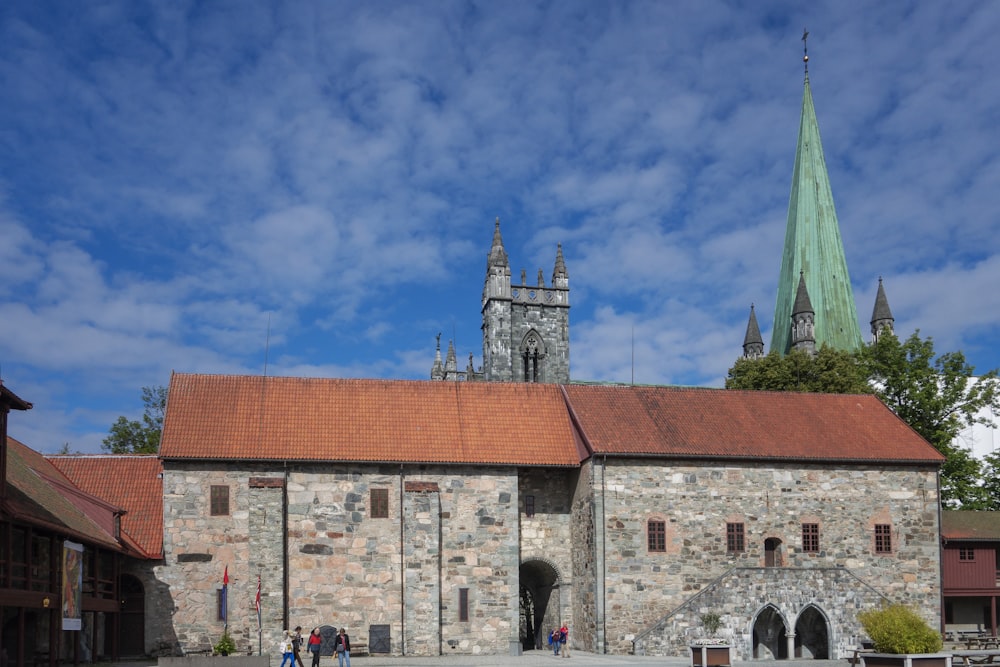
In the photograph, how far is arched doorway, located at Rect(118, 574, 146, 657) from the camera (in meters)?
37.8

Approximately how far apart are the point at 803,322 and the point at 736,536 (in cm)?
5374

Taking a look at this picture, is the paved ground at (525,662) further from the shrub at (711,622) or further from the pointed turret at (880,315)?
the pointed turret at (880,315)

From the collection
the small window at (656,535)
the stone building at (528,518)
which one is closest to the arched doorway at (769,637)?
the stone building at (528,518)

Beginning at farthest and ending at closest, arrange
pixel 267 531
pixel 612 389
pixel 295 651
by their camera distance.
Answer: pixel 612 389 < pixel 267 531 < pixel 295 651

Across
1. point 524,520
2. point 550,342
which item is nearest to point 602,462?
point 524,520

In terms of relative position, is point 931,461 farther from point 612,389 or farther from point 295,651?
point 295,651

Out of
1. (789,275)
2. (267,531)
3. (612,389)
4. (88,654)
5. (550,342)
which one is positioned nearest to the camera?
(88,654)

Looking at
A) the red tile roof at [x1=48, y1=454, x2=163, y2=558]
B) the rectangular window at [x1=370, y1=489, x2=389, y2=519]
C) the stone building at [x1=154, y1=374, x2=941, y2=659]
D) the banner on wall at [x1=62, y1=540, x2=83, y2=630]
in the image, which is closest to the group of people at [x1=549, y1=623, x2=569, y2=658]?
the stone building at [x1=154, y1=374, x2=941, y2=659]

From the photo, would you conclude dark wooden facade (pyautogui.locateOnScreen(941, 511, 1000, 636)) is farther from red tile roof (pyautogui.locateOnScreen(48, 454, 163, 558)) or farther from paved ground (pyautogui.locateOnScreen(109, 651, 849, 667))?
red tile roof (pyautogui.locateOnScreen(48, 454, 163, 558))

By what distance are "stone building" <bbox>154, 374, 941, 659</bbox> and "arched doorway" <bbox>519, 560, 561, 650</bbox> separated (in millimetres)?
197

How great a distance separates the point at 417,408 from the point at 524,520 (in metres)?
6.19

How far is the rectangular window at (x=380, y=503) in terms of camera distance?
Answer: 39.5 metres

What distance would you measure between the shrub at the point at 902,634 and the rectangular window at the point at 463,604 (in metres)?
15.3

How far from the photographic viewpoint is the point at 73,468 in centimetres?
4081
